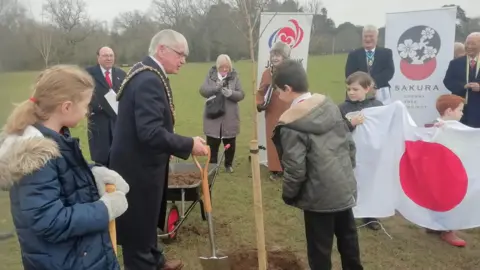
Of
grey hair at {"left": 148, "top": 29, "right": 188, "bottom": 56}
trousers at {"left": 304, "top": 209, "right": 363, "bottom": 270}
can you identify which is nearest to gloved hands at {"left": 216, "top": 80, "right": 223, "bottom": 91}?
grey hair at {"left": 148, "top": 29, "right": 188, "bottom": 56}

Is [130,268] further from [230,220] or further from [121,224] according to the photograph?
[230,220]

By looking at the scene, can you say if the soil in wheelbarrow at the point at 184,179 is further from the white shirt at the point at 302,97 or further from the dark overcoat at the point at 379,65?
the dark overcoat at the point at 379,65

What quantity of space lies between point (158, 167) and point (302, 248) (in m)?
1.92

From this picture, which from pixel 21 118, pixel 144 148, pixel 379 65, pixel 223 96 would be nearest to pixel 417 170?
pixel 144 148

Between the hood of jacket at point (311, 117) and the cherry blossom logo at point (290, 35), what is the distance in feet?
15.3

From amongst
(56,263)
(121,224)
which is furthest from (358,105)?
(56,263)

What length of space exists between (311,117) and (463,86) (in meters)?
4.38

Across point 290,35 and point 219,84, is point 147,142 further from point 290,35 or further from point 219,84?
point 290,35

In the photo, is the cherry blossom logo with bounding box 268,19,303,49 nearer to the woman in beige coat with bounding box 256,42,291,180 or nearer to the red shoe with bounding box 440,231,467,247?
the woman in beige coat with bounding box 256,42,291,180

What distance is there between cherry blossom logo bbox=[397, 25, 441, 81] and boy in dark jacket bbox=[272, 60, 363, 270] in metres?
5.44

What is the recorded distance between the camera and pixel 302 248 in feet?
15.0

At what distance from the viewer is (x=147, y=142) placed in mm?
3133

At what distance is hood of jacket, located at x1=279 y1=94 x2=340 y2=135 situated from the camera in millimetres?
3000

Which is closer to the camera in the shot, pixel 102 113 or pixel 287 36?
pixel 102 113
